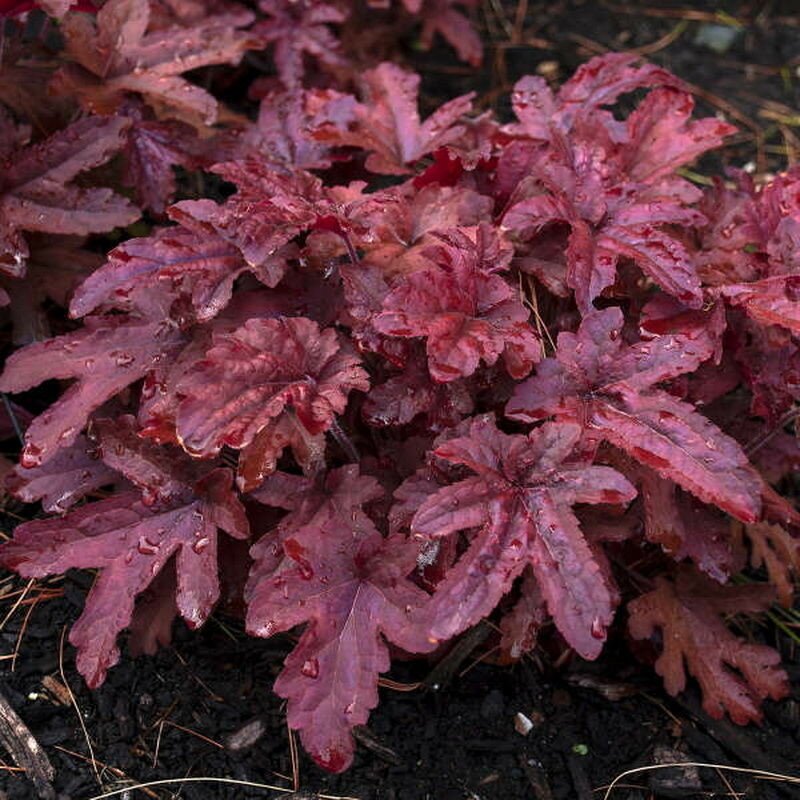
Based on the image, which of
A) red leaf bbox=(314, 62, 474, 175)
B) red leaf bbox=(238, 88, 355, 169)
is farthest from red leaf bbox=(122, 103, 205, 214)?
red leaf bbox=(314, 62, 474, 175)

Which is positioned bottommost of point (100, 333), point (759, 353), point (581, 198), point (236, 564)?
point (236, 564)

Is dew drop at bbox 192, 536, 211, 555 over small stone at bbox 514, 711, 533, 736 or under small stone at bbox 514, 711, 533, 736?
over

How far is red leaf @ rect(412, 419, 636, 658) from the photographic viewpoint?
126 centimetres

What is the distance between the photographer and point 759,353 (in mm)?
1654

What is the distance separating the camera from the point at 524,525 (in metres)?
1.33

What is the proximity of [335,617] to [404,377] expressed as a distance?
381mm

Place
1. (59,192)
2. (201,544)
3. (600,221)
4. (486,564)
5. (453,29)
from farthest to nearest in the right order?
(453,29) → (59,192) → (600,221) → (201,544) → (486,564)

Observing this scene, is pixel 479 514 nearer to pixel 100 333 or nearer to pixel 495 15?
pixel 100 333

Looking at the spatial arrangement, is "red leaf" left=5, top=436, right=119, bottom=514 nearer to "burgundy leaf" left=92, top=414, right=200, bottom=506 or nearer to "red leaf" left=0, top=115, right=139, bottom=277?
"burgundy leaf" left=92, top=414, right=200, bottom=506

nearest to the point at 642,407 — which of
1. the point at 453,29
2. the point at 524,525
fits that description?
the point at 524,525

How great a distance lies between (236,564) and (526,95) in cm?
106

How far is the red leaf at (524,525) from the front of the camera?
4.13 feet

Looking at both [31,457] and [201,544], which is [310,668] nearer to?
[201,544]

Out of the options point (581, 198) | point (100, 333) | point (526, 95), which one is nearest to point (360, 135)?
point (526, 95)
